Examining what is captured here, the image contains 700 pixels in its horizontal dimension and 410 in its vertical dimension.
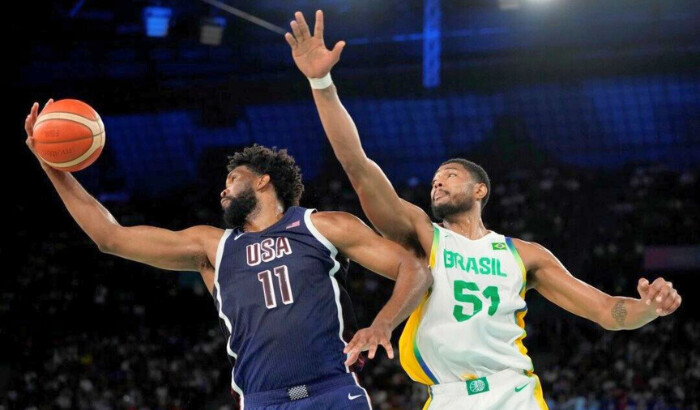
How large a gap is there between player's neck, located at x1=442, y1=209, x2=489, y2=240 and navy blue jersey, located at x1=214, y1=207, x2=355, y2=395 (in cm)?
90

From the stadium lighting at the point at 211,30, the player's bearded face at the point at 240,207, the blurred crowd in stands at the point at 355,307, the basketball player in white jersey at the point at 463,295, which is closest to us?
the basketball player in white jersey at the point at 463,295

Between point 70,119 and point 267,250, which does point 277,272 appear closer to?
point 267,250

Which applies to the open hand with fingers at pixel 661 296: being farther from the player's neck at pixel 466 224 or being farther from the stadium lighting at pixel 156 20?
the stadium lighting at pixel 156 20

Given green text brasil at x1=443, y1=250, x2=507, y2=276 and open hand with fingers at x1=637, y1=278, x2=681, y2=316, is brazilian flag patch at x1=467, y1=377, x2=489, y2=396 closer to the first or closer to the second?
green text brasil at x1=443, y1=250, x2=507, y2=276

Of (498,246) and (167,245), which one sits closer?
(167,245)

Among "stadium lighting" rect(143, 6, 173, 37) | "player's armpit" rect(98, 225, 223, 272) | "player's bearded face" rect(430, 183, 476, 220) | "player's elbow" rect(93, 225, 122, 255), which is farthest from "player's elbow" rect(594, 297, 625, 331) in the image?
"stadium lighting" rect(143, 6, 173, 37)

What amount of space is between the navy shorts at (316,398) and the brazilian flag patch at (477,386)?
664 mm

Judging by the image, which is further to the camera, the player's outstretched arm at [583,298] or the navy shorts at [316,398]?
the player's outstretched arm at [583,298]

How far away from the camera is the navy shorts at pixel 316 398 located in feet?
15.8

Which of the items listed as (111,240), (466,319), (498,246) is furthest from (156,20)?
(466,319)

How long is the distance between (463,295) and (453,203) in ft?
2.22

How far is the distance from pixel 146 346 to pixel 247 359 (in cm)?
1610

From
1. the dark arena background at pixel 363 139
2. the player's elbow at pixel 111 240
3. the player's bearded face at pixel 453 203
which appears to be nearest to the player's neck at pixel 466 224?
the player's bearded face at pixel 453 203

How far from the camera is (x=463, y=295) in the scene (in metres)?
5.33
